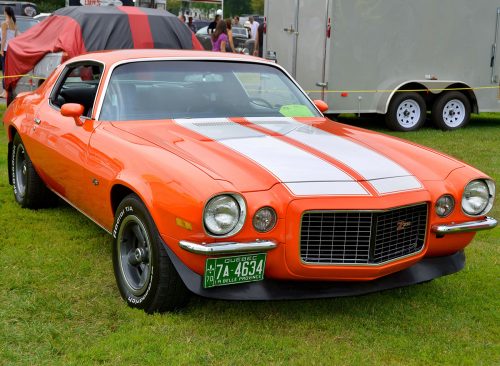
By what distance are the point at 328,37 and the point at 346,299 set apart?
7.19m

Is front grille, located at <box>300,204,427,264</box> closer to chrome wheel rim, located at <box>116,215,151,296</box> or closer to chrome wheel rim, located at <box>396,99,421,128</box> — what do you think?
chrome wheel rim, located at <box>116,215,151,296</box>

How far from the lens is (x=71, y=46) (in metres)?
10.2

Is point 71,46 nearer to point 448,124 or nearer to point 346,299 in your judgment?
point 448,124

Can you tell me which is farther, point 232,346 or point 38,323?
point 38,323

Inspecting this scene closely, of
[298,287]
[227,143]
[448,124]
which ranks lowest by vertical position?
[448,124]

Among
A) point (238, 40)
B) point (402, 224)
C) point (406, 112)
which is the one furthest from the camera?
point (238, 40)

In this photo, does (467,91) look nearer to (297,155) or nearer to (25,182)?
(25,182)

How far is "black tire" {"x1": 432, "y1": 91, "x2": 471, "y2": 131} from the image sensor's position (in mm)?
11414

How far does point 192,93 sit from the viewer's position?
4.68m

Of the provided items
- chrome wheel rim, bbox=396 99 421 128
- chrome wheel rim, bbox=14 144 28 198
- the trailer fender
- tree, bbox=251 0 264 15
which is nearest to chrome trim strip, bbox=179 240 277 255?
chrome wheel rim, bbox=14 144 28 198

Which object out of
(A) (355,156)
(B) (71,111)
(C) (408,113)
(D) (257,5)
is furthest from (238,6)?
(A) (355,156)

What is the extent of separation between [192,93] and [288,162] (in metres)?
1.32

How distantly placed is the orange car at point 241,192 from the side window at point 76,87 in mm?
473

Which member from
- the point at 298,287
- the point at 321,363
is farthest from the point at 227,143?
the point at 321,363
